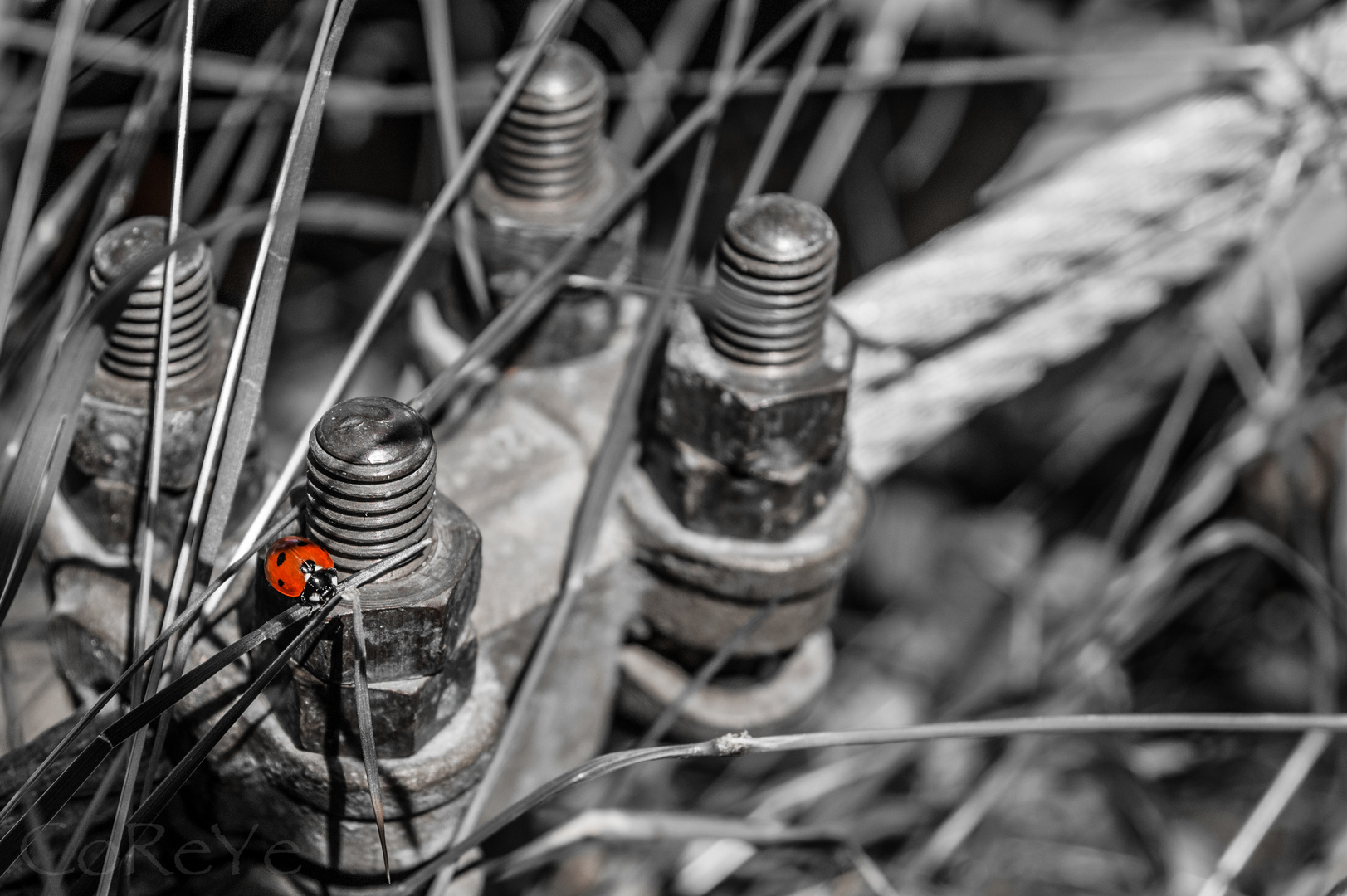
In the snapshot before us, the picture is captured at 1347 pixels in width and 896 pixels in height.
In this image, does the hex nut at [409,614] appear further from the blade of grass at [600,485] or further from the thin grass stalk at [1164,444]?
the thin grass stalk at [1164,444]

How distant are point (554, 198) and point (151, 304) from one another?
288 mm

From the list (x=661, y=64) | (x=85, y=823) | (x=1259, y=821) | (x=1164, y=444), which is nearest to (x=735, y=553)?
(x=85, y=823)

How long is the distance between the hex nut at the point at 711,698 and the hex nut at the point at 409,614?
0.25m

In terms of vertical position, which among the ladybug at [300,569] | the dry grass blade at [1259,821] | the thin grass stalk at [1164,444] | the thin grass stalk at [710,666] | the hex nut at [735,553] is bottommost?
the dry grass blade at [1259,821]

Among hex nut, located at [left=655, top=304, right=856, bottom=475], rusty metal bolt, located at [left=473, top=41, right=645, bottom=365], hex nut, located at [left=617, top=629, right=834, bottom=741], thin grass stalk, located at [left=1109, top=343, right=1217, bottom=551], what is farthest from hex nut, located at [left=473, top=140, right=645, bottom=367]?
thin grass stalk, located at [left=1109, top=343, right=1217, bottom=551]

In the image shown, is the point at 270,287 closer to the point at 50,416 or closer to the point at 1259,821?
the point at 50,416

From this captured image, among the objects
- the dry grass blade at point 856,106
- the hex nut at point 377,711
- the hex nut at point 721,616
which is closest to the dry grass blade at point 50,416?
the hex nut at point 377,711

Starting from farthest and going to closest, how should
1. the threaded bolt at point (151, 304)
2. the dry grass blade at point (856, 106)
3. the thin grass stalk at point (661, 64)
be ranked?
1. the dry grass blade at point (856, 106)
2. the thin grass stalk at point (661, 64)
3. the threaded bolt at point (151, 304)

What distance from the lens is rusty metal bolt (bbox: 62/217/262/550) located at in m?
0.58

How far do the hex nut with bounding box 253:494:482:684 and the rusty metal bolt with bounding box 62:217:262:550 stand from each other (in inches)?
4.4

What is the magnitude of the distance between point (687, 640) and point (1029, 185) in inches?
19.7

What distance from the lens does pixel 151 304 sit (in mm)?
576

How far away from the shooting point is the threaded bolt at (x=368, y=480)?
49cm

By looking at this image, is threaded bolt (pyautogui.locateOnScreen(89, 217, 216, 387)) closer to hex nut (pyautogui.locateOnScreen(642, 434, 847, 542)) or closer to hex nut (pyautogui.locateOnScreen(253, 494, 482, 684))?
hex nut (pyautogui.locateOnScreen(253, 494, 482, 684))
